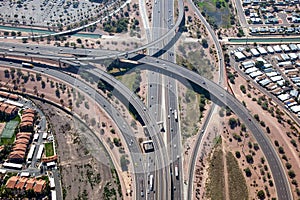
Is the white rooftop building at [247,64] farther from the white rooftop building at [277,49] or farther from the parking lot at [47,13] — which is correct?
the parking lot at [47,13]

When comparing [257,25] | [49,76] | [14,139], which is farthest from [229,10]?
[14,139]

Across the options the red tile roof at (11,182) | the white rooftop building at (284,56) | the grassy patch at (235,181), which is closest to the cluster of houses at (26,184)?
the red tile roof at (11,182)

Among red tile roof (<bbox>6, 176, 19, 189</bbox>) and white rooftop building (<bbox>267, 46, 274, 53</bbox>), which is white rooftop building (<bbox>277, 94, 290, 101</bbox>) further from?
red tile roof (<bbox>6, 176, 19, 189</bbox>)

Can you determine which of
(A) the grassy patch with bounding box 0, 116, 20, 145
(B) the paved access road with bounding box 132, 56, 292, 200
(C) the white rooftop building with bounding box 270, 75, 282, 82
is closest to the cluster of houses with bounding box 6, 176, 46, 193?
(A) the grassy patch with bounding box 0, 116, 20, 145

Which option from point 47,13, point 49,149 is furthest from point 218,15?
point 49,149

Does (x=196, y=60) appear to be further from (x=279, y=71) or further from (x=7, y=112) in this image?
(x=7, y=112)

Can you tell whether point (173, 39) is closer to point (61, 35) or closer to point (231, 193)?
point (61, 35)
